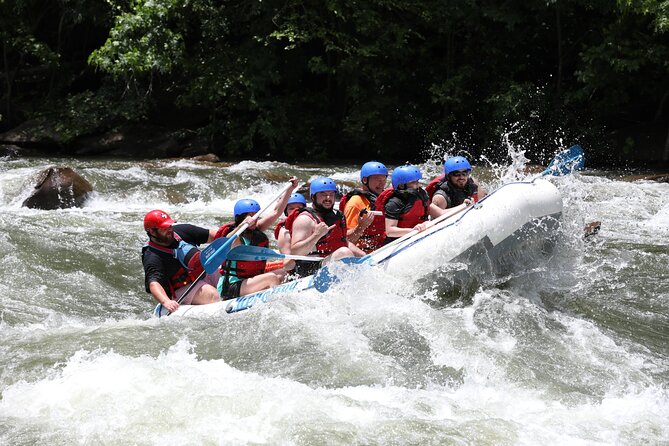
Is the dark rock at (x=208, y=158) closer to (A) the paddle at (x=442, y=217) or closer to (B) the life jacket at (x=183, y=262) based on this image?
(A) the paddle at (x=442, y=217)

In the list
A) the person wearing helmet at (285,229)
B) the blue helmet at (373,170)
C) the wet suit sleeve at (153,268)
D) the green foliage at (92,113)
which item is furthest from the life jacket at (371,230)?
the green foliage at (92,113)

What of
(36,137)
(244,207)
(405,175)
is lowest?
(36,137)

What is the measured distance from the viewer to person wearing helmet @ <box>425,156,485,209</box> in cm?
712

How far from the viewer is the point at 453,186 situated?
723 cm

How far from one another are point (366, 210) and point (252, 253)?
1.07m

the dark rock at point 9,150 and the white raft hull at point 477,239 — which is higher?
the white raft hull at point 477,239

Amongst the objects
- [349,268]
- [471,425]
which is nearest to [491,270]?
[349,268]

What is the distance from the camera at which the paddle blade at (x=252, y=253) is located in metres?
5.69

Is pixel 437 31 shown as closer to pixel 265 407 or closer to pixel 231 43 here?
pixel 231 43

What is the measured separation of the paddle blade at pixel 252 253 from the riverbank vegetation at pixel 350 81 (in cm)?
1085

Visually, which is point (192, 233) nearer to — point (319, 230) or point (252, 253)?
point (252, 253)

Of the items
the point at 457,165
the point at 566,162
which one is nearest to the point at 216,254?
the point at 457,165

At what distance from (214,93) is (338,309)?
11604 mm

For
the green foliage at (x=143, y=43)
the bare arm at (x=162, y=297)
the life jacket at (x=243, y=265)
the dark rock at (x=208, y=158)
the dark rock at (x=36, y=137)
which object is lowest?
the dark rock at (x=208, y=158)
